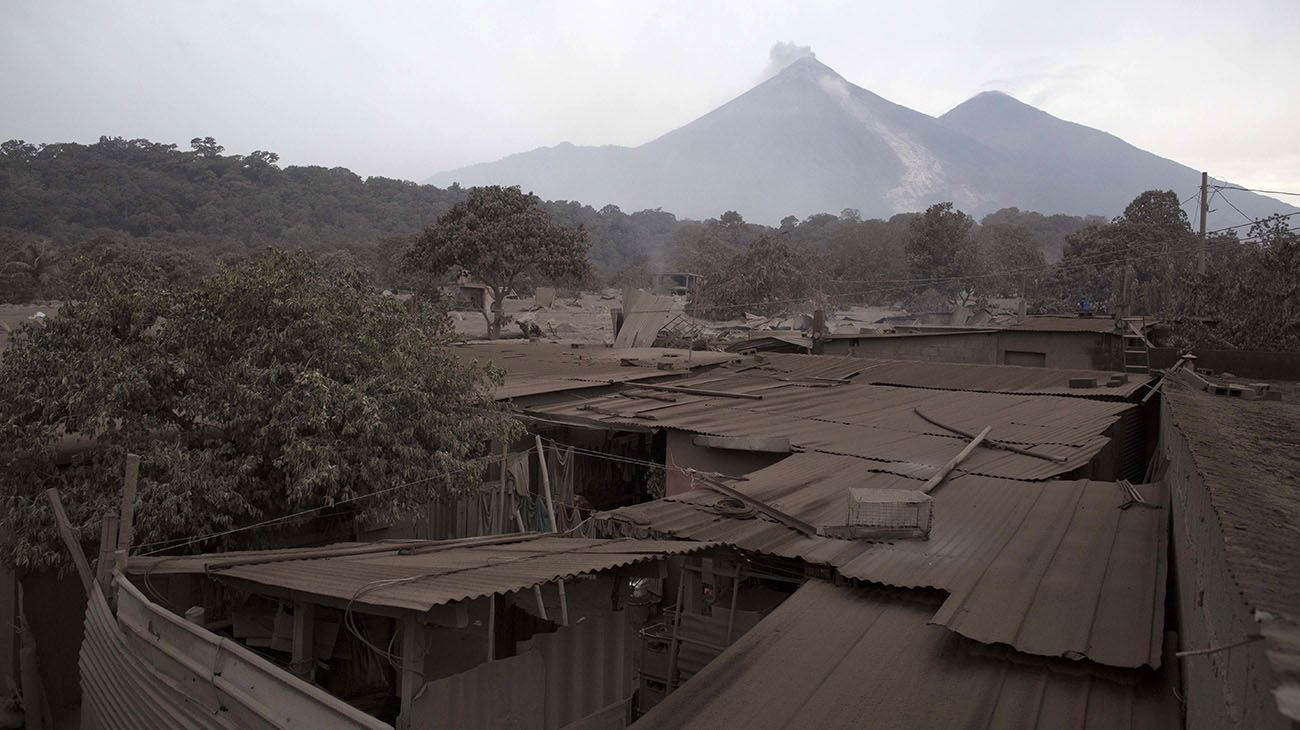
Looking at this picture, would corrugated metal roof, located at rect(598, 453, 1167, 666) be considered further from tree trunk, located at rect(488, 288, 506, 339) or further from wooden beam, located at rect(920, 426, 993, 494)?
tree trunk, located at rect(488, 288, 506, 339)

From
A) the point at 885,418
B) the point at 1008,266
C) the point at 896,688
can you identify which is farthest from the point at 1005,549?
the point at 1008,266

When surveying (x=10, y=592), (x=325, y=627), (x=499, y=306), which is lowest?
(x=10, y=592)

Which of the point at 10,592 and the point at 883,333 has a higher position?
the point at 883,333

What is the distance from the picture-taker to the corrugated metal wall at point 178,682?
427 centimetres

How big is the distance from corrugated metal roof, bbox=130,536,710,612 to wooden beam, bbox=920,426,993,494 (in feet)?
10.6

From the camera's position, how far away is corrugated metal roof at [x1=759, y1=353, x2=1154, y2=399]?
15.4 metres

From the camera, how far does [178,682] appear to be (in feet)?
16.9

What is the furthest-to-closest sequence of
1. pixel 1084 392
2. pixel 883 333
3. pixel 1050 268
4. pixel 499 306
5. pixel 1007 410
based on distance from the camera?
pixel 1050 268, pixel 499 306, pixel 883 333, pixel 1084 392, pixel 1007 410

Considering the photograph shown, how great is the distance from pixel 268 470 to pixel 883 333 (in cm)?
2009

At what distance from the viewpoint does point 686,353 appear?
20.9m

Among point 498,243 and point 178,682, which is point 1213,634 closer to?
point 178,682

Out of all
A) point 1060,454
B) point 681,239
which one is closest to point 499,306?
point 1060,454

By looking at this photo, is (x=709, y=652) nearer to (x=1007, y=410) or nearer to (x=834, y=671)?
(x=834, y=671)

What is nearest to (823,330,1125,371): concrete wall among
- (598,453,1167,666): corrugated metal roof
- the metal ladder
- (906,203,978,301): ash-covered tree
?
the metal ladder
